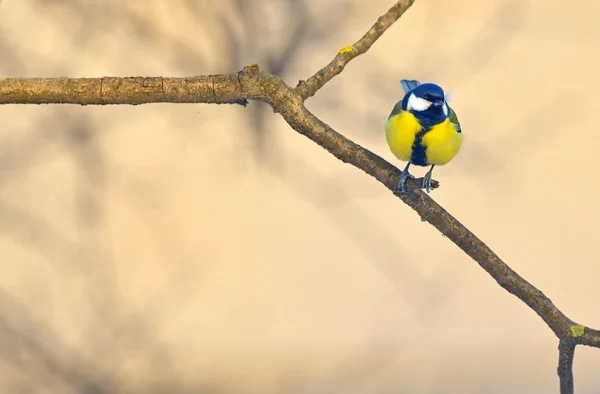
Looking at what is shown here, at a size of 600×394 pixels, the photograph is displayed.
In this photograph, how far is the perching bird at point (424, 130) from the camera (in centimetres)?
77

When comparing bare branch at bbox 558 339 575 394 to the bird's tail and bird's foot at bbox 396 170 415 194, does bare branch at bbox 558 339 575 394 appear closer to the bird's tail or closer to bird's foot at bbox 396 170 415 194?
bird's foot at bbox 396 170 415 194

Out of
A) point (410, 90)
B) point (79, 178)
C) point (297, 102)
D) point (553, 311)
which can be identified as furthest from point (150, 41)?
point (553, 311)

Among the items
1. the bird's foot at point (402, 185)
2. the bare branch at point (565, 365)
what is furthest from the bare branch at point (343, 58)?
the bare branch at point (565, 365)

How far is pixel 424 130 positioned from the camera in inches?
30.5

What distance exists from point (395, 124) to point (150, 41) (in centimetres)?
74

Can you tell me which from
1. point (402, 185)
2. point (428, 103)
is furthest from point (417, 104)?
point (402, 185)

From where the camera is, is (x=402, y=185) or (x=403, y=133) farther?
(x=403, y=133)

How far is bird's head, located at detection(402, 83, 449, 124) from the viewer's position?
758mm

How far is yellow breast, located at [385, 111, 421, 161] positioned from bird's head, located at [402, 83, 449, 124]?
11mm

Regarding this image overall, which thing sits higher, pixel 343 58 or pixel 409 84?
pixel 409 84

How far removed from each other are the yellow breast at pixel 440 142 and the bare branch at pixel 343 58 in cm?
20

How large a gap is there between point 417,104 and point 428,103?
0.01m

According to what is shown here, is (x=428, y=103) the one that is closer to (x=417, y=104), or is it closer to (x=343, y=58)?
(x=417, y=104)

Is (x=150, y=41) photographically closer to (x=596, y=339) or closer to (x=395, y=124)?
(x=395, y=124)
